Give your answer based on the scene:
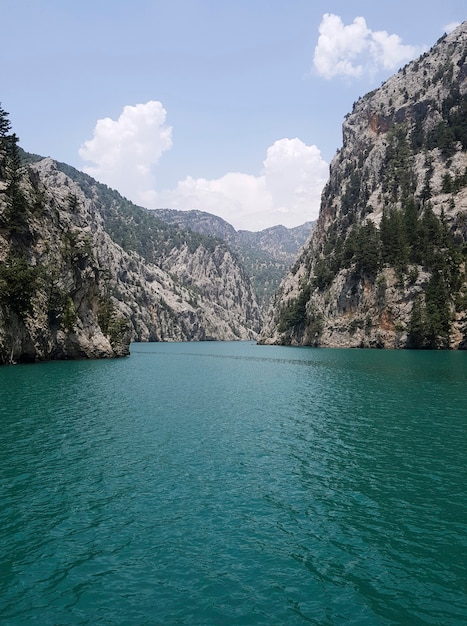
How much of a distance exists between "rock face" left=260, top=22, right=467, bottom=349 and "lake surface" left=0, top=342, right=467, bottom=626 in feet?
317

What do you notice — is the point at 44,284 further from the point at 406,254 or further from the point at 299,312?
the point at 299,312

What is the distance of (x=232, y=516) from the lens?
18391 mm

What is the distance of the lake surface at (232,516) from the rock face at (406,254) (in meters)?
96.7

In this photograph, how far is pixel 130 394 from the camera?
4938 centimetres

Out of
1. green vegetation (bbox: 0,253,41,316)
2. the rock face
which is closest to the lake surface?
green vegetation (bbox: 0,253,41,316)

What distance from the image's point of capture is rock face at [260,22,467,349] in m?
128

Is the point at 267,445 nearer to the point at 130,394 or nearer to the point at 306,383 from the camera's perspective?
the point at 130,394

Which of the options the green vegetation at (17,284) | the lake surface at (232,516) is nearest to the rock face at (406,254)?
the lake surface at (232,516)

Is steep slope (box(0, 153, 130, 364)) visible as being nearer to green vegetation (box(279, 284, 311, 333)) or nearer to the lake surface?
the lake surface

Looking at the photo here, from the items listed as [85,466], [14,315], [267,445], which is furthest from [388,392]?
[14,315]

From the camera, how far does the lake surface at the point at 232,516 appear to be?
12.5 meters

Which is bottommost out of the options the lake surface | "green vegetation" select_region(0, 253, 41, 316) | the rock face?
the lake surface

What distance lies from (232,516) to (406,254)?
437 feet

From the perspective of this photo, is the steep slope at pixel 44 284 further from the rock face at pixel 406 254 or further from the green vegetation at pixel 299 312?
the green vegetation at pixel 299 312
